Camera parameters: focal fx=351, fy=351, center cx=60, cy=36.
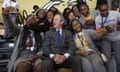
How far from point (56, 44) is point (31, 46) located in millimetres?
623

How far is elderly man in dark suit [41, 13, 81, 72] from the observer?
5719mm

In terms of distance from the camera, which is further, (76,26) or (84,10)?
(84,10)

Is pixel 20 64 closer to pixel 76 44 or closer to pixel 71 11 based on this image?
pixel 76 44

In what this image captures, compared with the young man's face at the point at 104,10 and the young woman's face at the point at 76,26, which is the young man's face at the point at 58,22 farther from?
the young man's face at the point at 104,10

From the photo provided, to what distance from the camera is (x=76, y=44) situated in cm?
635

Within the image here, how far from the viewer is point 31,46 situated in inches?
252

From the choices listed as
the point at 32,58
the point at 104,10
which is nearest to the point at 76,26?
the point at 104,10

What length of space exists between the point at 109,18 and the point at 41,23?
129cm

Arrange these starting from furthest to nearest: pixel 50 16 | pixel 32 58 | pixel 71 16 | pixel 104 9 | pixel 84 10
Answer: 1. pixel 84 10
2. pixel 71 16
3. pixel 50 16
4. pixel 104 9
5. pixel 32 58

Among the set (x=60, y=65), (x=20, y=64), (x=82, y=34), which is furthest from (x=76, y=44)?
(x=20, y=64)

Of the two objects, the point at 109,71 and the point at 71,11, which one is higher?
the point at 71,11

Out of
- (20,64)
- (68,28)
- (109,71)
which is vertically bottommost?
(109,71)

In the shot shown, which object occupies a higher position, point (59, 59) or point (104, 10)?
point (104, 10)

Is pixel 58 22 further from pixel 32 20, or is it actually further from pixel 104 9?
pixel 104 9
